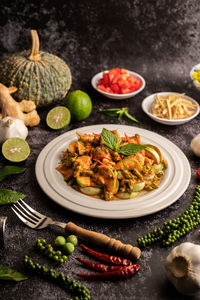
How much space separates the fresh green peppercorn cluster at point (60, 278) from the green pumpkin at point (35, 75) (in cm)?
209

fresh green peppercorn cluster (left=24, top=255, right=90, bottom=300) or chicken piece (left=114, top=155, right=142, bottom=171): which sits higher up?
chicken piece (left=114, top=155, right=142, bottom=171)

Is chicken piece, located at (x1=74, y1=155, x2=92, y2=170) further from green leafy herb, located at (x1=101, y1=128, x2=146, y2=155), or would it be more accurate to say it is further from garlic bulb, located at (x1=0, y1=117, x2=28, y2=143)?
garlic bulb, located at (x1=0, y1=117, x2=28, y2=143)

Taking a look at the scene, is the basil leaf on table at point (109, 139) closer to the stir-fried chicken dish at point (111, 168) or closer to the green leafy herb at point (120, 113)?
the stir-fried chicken dish at point (111, 168)

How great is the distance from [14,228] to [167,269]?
1162 millimetres

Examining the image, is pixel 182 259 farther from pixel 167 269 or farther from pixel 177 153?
pixel 177 153

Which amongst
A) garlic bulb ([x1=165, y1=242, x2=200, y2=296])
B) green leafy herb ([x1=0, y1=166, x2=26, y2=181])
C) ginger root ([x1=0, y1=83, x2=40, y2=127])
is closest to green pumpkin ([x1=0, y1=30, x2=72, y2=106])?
ginger root ([x1=0, y1=83, x2=40, y2=127])

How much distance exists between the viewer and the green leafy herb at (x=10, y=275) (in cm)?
221

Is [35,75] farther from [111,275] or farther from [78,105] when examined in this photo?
[111,275]

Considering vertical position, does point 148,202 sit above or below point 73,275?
above

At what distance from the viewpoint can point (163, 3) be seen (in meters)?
4.79

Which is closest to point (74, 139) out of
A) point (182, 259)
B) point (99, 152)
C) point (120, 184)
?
point (99, 152)

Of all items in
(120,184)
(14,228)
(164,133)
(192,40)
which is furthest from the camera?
(192,40)

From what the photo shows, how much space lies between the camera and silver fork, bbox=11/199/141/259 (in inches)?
93.7

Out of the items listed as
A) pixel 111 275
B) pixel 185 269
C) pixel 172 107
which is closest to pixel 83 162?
pixel 111 275
